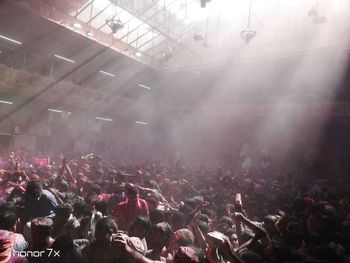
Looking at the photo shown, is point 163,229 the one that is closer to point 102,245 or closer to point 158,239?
point 158,239

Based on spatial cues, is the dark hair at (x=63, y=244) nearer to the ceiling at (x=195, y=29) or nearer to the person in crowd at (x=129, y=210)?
the person in crowd at (x=129, y=210)

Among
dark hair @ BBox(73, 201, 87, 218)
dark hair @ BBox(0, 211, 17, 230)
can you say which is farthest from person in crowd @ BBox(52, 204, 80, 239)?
→ dark hair @ BBox(0, 211, 17, 230)

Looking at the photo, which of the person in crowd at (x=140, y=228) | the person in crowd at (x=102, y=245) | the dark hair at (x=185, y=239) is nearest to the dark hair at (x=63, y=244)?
the person in crowd at (x=102, y=245)

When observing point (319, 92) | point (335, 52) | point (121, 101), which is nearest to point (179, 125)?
point (121, 101)

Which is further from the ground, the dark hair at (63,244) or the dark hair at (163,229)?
the dark hair at (163,229)

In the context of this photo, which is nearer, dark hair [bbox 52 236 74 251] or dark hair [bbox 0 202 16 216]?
dark hair [bbox 52 236 74 251]

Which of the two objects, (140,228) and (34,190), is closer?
(140,228)

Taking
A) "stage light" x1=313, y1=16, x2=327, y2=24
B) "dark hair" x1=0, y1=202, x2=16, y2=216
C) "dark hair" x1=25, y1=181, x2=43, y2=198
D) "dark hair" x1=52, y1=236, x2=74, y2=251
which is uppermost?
"stage light" x1=313, y1=16, x2=327, y2=24

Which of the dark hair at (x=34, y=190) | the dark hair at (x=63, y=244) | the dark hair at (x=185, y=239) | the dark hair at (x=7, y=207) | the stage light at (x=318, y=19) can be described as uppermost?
the stage light at (x=318, y=19)

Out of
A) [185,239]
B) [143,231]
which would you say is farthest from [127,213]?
[185,239]

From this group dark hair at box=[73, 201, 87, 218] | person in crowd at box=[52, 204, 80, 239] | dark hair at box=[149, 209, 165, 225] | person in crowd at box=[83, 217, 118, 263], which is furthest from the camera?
dark hair at box=[73, 201, 87, 218]

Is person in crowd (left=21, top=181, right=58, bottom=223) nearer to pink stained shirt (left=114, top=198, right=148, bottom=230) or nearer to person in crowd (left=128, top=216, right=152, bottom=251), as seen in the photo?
pink stained shirt (left=114, top=198, right=148, bottom=230)

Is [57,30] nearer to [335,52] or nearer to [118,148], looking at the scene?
[118,148]

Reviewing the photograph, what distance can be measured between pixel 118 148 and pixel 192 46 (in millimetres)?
9400
